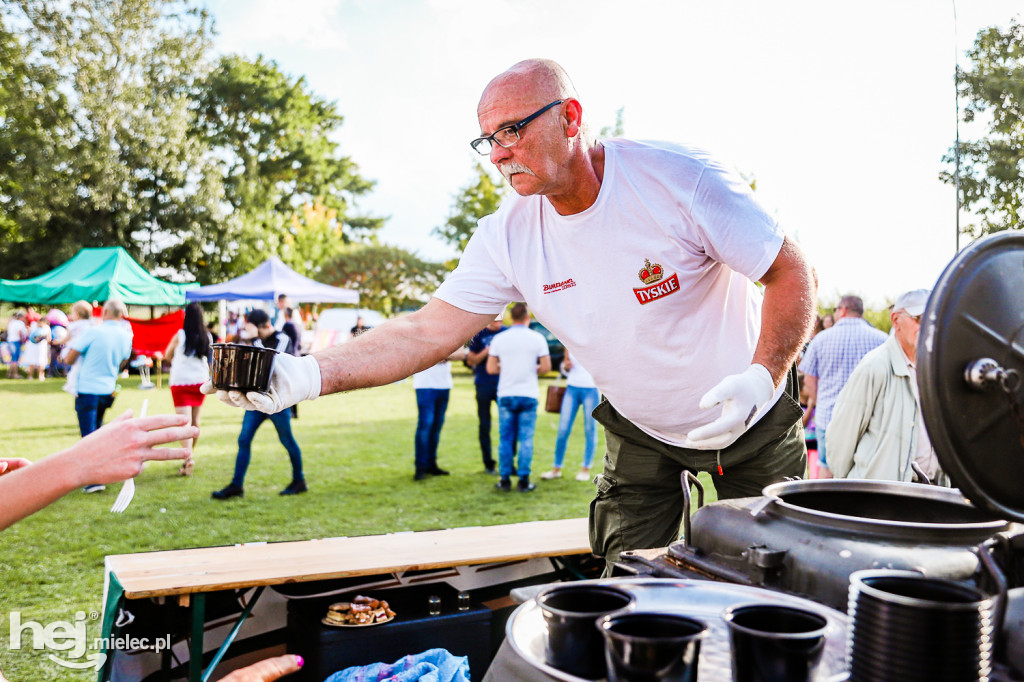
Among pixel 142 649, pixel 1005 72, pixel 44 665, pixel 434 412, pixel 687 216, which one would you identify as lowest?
pixel 44 665

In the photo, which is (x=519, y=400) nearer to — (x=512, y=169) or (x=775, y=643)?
(x=512, y=169)

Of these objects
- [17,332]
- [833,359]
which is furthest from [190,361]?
[17,332]

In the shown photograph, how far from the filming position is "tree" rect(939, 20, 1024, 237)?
5352mm

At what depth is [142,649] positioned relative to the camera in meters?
3.29

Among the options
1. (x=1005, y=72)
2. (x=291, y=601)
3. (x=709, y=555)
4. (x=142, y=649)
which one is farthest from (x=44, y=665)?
(x=1005, y=72)

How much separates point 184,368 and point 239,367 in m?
7.25

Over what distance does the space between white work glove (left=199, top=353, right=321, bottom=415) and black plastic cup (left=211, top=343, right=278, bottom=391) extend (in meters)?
0.02

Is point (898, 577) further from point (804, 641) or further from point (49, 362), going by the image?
point (49, 362)

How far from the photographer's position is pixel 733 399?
1.72 m

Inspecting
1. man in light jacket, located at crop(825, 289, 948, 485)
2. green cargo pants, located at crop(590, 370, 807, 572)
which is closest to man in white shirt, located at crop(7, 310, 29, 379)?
man in light jacket, located at crop(825, 289, 948, 485)

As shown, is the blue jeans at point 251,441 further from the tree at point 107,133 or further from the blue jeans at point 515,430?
the tree at point 107,133

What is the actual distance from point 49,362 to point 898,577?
85.0 ft

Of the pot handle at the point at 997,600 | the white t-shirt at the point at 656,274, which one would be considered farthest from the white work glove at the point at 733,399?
the pot handle at the point at 997,600

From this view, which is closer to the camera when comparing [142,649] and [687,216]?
[687,216]
